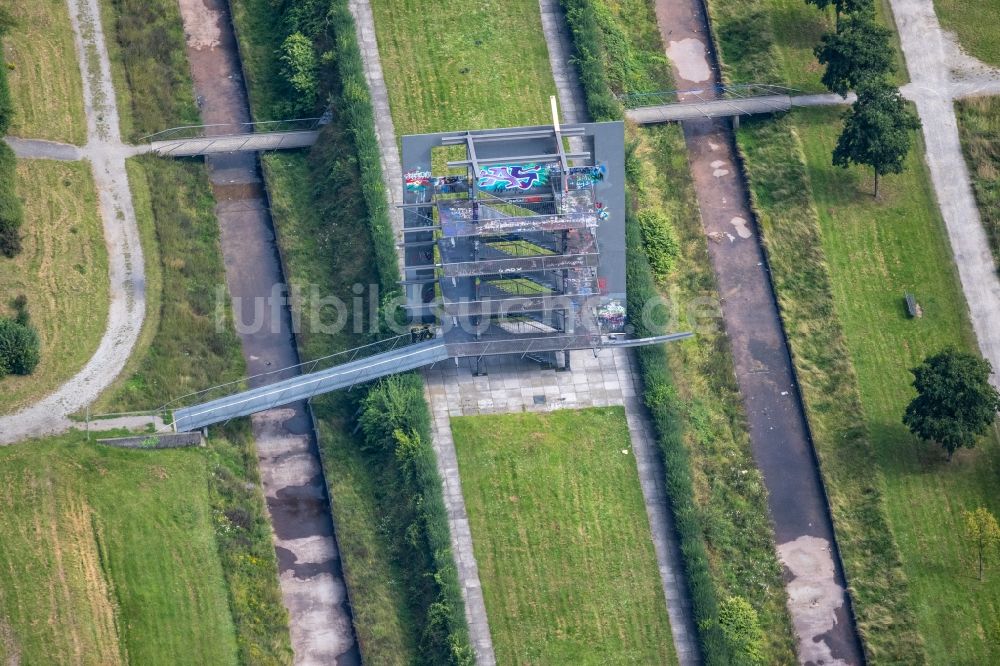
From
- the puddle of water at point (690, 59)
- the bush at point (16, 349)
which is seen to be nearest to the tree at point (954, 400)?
the puddle of water at point (690, 59)

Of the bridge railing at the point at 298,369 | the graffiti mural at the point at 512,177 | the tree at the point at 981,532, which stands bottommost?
the tree at the point at 981,532

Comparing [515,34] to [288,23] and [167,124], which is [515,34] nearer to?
[288,23]

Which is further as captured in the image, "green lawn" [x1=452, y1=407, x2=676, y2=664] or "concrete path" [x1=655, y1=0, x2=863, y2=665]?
"concrete path" [x1=655, y1=0, x2=863, y2=665]

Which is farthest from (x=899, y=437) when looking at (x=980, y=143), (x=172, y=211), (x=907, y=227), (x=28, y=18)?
(x=28, y=18)

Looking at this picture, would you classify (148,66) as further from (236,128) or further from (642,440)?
(642,440)

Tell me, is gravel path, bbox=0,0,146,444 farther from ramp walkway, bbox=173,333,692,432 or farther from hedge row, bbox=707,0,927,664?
hedge row, bbox=707,0,927,664

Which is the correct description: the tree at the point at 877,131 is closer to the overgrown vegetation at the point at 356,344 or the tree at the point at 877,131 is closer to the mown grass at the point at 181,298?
the overgrown vegetation at the point at 356,344

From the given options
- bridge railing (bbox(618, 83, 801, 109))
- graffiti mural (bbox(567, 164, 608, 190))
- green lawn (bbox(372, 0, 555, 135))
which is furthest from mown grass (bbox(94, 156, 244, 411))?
bridge railing (bbox(618, 83, 801, 109))
